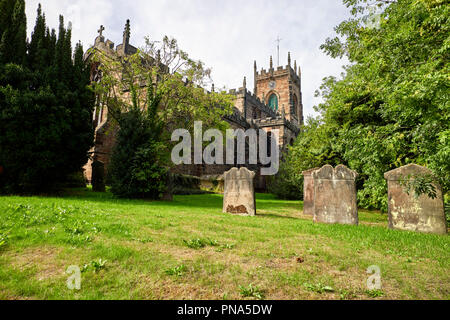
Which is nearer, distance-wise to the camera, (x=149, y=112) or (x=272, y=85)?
(x=149, y=112)

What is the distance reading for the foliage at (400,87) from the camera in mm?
4691

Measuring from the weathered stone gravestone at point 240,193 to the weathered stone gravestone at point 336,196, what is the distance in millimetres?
1931

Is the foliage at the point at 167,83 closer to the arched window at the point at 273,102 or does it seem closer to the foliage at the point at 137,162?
the foliage at the point at 137,162

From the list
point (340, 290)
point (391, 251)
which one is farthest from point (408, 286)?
point (391, 251)

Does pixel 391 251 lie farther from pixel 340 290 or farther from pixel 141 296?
pixel 141 296

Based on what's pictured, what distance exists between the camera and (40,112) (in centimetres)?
828

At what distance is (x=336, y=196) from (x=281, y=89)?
42495 millimetres

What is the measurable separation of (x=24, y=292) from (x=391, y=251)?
4453 mm

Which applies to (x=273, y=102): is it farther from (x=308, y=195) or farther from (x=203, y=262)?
(x=203, y=262)

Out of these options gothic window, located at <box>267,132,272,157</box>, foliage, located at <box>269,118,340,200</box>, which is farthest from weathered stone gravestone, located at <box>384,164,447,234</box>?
gothic window, located at <box>267,132,272,157</box>

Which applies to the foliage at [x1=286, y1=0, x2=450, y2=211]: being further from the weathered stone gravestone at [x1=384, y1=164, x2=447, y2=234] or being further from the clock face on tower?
the clock face on tower

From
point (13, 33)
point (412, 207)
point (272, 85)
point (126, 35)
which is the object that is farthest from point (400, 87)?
point (272, 85)

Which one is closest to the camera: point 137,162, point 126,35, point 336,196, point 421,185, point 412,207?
point 421,185

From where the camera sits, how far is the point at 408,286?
2316 millimetres
